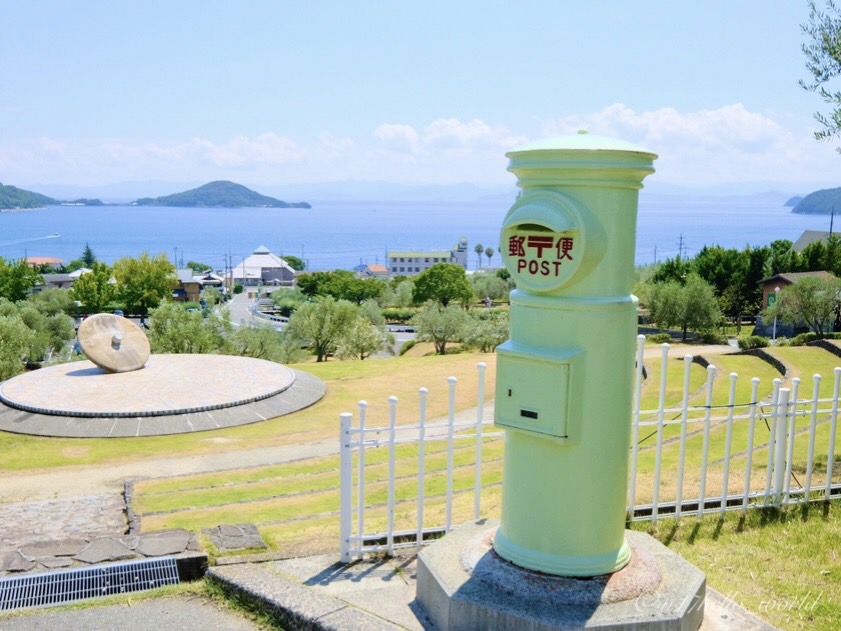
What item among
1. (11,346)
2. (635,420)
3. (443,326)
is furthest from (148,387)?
(443,326)

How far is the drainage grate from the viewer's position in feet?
16.6

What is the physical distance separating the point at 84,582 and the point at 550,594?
10.6 ft

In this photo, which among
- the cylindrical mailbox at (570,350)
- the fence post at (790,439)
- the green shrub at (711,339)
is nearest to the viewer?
the cylindrical mailbox at (570,350)

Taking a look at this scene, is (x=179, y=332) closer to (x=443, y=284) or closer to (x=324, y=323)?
(x=324, y=323)

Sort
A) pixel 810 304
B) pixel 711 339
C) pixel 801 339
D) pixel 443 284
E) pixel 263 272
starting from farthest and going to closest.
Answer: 1. pixel 263 272
2. pixel 443 284
3. pixel 711 339
4. pixel 810 304
5. pixel 801 339

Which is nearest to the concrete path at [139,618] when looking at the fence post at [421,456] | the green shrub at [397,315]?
the fence post at [421,456]

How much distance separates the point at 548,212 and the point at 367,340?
2792cm

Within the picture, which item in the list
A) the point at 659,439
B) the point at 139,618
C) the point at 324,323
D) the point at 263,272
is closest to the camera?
the point at 139,618

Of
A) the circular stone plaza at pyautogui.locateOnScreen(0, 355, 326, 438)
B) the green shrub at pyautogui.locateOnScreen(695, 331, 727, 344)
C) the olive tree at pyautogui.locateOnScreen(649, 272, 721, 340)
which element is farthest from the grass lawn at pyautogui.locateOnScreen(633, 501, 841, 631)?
the olive tree at pyautogui.locateOnScreen(649, 272, 721, 340)

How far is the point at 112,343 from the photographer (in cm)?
1720

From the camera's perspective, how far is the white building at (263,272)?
140 m

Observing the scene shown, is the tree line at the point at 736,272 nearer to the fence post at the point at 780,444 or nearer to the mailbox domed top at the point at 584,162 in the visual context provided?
the fence post at the point at 780,444

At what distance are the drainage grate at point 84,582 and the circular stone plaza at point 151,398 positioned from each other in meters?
8.26

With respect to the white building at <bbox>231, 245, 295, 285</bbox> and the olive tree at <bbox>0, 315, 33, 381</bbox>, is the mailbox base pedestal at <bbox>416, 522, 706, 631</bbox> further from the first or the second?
the white building at <bbox>231, 245, 295, 285</bbox>
